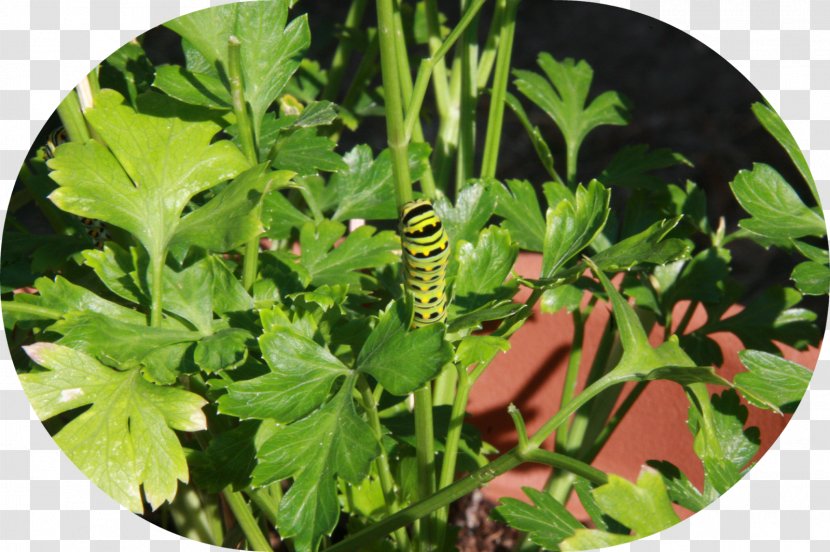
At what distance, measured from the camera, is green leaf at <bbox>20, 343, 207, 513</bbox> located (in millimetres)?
561

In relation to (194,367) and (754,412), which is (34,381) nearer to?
(194,367)

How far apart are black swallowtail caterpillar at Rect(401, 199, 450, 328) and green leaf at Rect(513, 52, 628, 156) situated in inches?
15.2

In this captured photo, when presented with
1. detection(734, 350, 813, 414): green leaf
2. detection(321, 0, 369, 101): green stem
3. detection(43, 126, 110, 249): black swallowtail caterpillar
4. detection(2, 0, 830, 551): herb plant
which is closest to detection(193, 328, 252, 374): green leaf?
detection(2, 0, 830, 551): herb plant

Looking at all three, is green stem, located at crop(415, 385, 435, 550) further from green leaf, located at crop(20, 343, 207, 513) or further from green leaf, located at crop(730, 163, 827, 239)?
green leaf, located at crop(730, 163, 827, 239)

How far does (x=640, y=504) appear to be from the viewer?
571 mm

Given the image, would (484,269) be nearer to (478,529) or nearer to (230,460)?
(230,460)

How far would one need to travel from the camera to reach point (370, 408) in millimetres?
586

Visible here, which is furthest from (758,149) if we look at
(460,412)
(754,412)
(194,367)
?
(194,367)

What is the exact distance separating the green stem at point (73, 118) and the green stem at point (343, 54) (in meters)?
0.36

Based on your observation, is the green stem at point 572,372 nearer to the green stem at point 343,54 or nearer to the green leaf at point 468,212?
the green leaf at point 468,212

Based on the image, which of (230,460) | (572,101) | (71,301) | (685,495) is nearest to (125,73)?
(71,301)

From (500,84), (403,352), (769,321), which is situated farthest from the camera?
(769,321)

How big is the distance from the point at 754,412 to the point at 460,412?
42 cm

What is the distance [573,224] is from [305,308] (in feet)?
0.61
